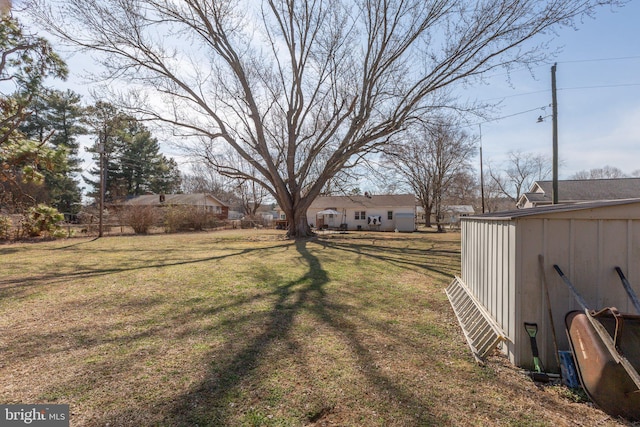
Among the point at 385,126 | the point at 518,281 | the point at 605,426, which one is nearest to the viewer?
the point at 605,426

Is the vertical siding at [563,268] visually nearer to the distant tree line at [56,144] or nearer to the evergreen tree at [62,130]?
the distant tree line at [56,144]

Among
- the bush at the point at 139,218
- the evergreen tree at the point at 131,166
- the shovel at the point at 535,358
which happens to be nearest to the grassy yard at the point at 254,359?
the shovel at the point at 535,358

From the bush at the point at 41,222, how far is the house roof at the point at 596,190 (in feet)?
108

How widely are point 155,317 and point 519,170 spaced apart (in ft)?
172

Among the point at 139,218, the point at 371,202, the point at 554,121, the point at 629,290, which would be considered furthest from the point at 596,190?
the point at 139,218

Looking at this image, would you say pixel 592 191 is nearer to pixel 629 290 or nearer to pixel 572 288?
pixel 629 290

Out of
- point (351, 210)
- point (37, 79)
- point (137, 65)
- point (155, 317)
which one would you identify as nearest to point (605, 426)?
point (155, 317)

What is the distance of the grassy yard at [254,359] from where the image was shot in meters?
2.29

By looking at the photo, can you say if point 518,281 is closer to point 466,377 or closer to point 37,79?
point 466,377

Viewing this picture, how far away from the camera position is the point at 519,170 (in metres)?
44.3

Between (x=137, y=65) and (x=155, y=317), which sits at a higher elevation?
(x=137, y=65)

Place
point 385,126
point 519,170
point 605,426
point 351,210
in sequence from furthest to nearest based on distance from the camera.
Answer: point 519,170
point 351,210
point 385,126
point 605,426

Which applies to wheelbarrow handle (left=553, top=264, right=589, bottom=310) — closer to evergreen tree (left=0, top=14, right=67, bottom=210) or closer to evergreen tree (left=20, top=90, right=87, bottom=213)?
evergreen tree (left=0, top=14, right=67, bottom=210)

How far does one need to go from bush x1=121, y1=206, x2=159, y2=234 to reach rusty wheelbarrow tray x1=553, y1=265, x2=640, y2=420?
2247 cm
